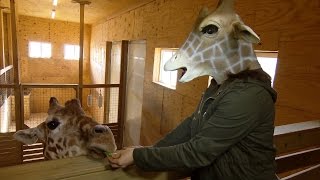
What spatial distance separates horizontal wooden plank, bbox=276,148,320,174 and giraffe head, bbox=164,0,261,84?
54 centimetres

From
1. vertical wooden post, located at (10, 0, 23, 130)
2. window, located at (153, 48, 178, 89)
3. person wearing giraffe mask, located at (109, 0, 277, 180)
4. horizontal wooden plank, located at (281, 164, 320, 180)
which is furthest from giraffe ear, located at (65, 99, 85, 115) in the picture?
vertical wooden post, located at (10, 0, 23, 130)

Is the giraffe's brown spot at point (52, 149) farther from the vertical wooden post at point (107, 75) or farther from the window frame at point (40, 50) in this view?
the window frame at point (40, 50)

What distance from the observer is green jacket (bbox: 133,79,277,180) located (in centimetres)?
69

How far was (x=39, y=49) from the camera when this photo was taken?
866 cm

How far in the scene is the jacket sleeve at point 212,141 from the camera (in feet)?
2.27

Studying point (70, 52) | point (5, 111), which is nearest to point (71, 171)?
point (5, 111)

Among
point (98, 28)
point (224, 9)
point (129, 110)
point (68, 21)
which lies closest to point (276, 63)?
point (224, 9)

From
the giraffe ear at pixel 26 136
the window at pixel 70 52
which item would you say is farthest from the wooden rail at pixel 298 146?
the window at pixel 70 52

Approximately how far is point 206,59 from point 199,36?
0.09m

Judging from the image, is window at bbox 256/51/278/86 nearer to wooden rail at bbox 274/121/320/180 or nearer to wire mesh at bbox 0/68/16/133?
wooden rail at bbox 274/121/320/180

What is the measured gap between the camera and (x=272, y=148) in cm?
81

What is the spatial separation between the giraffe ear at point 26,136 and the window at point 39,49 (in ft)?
26.1

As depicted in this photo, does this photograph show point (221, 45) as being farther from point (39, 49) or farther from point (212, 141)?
point (39, 49)

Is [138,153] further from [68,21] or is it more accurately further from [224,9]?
[68,21]
